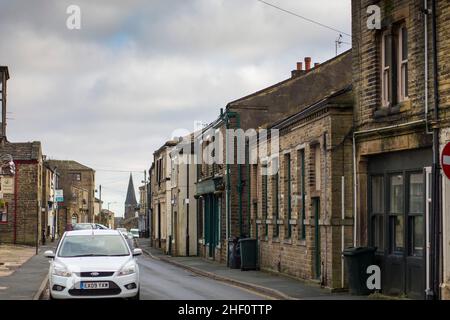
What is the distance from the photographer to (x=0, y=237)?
5156 cm

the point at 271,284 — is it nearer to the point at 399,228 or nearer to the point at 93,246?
the point at 399,228

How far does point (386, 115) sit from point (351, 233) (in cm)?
352

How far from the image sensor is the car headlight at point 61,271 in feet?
54.3

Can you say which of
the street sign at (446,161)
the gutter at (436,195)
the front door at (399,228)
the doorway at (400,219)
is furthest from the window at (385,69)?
the street sign at (446,161)

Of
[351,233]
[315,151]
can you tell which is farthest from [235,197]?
[351,233]

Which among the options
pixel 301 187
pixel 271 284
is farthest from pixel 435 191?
pixel 301 187

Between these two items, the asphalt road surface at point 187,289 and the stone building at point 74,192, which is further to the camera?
the stone building at point 74,192

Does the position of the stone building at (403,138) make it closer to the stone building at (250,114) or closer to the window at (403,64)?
the window at (403,64)

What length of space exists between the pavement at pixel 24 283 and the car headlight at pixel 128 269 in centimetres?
281

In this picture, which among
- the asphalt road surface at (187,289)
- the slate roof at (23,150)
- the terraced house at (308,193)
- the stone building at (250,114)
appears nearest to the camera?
the asphalt road surface at (187,289)

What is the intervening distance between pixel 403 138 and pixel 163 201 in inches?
1528

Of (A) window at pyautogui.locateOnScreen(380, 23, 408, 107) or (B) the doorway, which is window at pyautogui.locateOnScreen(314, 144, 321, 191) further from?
(A) window at pyautogui.locateOnScreen(380, 23, 408, 107)

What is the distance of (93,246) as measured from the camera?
717 inches

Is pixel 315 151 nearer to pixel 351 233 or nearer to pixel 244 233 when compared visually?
pixel 351 233
